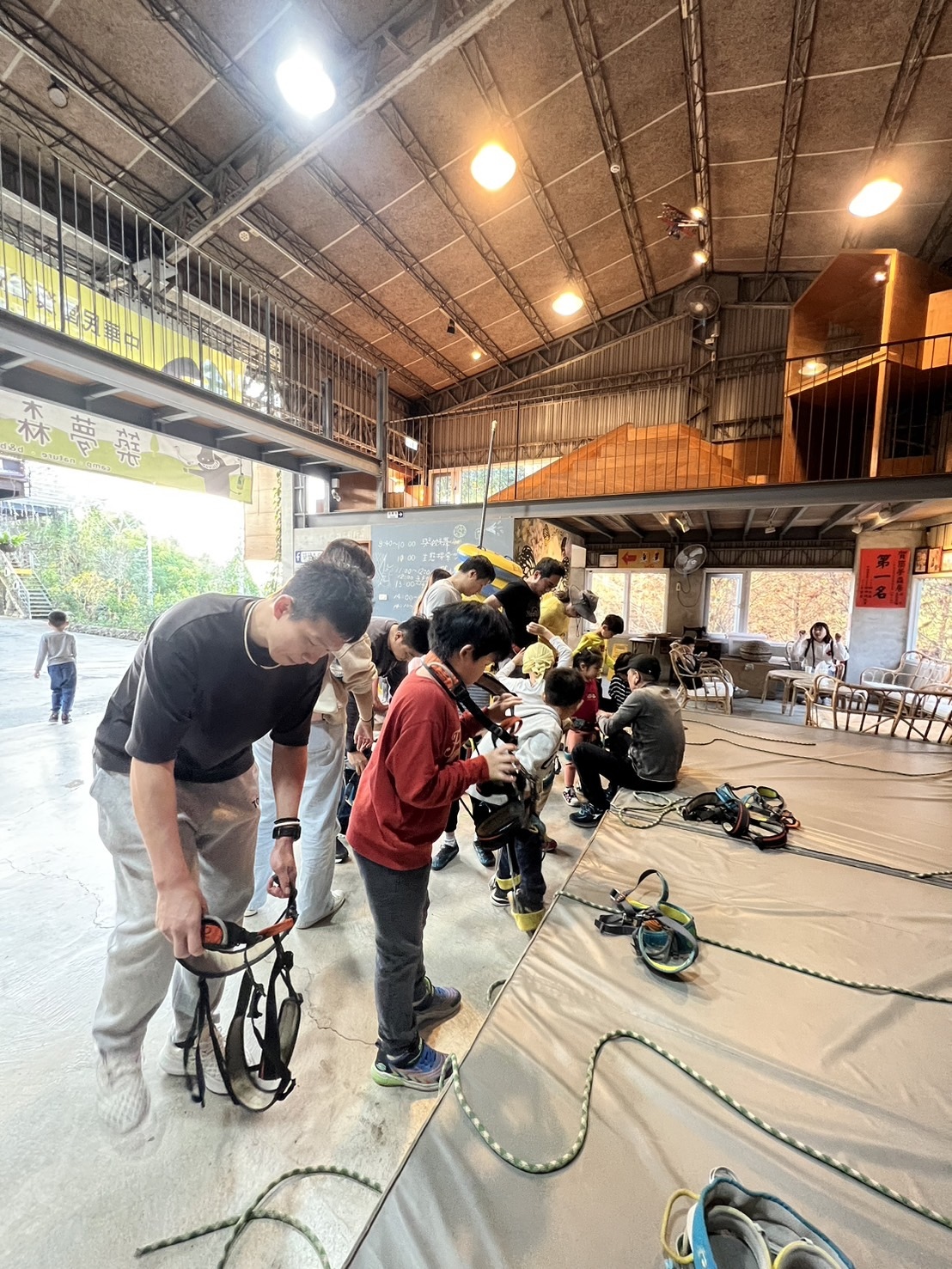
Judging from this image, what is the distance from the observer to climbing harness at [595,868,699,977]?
1747 millimetres

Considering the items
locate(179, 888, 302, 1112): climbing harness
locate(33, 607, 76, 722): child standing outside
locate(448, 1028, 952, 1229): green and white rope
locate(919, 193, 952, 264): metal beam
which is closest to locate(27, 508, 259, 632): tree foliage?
locate(33, 607, 76, 722): child standing outside

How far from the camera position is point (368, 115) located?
18.4 feet

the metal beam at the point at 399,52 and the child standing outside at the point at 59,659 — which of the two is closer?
the metal beam at the point at 399,52

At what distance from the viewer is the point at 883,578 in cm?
775

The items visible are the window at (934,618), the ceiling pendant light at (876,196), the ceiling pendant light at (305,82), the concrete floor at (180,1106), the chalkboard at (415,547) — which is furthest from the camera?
the chalkboard at (415,547)

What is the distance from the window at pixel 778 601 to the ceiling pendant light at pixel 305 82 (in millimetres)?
8562

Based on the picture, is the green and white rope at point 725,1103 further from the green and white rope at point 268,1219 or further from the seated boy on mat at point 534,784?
the seated boy on mat at point 534,784

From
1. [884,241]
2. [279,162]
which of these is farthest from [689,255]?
[279,162]

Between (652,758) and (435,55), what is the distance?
6.20 meters

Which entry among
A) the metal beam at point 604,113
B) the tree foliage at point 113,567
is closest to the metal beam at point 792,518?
the metal beam at point 604,113

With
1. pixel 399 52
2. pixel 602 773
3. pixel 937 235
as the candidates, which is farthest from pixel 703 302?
pixel 602 773

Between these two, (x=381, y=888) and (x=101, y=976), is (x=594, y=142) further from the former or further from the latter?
(x=101, y=976)

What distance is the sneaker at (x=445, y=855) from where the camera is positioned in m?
2.80

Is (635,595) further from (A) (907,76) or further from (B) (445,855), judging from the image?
(B) (445,855)
